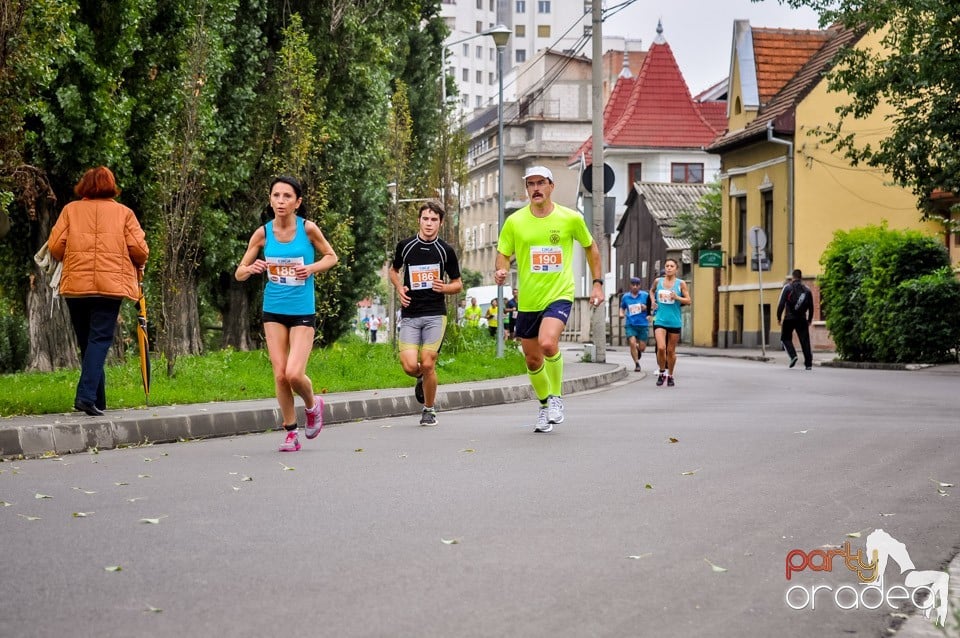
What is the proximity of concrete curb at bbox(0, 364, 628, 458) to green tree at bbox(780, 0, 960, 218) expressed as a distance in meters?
12.0

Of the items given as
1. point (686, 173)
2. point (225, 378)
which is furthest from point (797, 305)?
point (686, 173)

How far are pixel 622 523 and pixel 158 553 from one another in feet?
7.12

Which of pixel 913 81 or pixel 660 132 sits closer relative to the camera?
pixel 913 81

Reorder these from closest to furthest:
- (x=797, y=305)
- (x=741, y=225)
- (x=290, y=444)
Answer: (x=290, y=444)
(x=797, y=305)
(x=741, y=225)

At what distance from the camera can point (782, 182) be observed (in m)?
45.9

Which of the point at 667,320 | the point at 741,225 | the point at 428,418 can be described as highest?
the point at 741,225

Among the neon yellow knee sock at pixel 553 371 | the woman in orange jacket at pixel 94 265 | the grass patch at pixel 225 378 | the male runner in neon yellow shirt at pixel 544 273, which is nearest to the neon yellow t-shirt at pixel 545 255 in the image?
the male runner in neon yellow shirt at pixel 544 273

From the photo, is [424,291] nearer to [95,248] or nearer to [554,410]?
[554,410]

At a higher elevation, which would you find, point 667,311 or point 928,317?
point 667,311

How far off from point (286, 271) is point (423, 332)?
9.63 ft

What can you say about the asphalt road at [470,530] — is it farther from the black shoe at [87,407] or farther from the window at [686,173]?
the window at [686,173]

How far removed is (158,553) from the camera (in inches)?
246

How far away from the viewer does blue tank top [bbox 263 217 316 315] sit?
11.2 metres

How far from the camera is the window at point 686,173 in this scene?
79500 millimetres
